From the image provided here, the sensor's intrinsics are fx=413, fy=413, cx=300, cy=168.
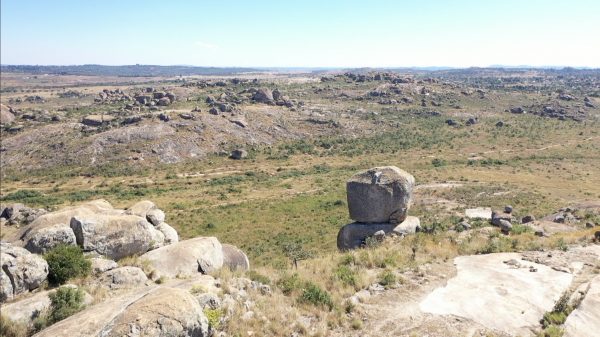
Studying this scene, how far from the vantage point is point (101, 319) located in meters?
11.4

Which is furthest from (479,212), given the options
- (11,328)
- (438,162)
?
(11,328)

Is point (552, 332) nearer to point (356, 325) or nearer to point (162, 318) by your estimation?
point (356, 325)

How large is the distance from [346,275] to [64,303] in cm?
1084

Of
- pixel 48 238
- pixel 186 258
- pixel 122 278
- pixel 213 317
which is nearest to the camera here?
pixel 213 317

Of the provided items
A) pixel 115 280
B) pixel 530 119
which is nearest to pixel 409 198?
pixel 115 280

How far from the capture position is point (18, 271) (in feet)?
51.3

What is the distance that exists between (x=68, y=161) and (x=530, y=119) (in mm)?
129397

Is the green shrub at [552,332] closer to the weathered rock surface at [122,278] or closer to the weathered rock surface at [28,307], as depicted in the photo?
the weathered rock surface at [122,278]

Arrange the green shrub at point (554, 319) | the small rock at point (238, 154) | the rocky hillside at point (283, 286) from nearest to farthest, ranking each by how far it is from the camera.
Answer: the rocky hillside at point (283, 286)
the green shrub at point (554, 319)
the small rock at point (238, 154)

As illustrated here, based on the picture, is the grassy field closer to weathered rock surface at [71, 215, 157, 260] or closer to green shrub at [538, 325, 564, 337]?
weathered rock surface at [71, 215, 157, 260]

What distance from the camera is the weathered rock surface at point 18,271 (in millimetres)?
Answer: 15125

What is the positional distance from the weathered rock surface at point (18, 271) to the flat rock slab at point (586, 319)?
19.3 meters

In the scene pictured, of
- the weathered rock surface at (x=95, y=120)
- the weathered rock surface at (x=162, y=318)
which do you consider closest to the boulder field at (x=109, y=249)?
the weathered rock surface at (x=162, y=318)

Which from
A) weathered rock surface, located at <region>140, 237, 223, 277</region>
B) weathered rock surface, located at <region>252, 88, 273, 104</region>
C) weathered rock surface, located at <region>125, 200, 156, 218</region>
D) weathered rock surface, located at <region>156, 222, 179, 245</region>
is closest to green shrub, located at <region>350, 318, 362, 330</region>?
Answer: weathered rock surface, located at <region>140, 237, 223, 277</region>
